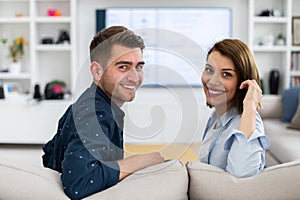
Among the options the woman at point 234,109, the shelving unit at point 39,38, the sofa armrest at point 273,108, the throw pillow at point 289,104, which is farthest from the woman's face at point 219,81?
the shelving unit at point 39,38

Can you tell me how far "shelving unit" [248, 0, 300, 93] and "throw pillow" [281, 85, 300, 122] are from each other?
80cm

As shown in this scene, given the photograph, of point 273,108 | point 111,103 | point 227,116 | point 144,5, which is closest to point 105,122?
point 111,103

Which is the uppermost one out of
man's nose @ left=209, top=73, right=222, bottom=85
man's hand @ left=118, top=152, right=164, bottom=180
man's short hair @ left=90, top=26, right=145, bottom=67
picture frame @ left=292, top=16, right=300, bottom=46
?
picture frame @ left=292, top=16, right=300, bottom=46

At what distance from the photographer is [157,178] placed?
1199mm

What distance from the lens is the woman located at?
1.27 m

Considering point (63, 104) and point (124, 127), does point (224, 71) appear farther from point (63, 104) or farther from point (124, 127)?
point (63, 104)

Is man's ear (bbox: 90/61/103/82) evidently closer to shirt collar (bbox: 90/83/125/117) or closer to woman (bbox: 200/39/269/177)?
shirt collar (bbox: 90/83/125/117)

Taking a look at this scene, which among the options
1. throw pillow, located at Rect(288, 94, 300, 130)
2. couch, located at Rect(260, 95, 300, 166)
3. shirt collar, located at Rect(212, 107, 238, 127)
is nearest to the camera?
shirt collar, located at Rect(212, 107, 238, 127)

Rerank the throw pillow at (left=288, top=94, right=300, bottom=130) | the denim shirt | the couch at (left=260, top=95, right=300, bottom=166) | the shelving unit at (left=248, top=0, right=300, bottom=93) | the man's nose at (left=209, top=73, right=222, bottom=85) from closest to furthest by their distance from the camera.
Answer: the denim shirt < the man's nose at (left=209, top=73, right=222, bottom=85) < the couch at (left=260, top=95, right=300, bottom=166) < the throw pillow at (left=288, top=94, right=300, bottom=130) < the shelving unit at (left=248, top=0, right=300, bottom=93)

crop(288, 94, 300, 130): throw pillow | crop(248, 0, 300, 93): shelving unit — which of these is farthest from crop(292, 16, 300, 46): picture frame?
crop(288, 94, 300, 130): throw pillow

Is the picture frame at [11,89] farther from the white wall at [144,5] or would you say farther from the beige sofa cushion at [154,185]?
the beige sofa cushion at [154,185]

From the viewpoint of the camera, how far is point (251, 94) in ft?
4.28

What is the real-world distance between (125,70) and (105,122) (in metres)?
0.13

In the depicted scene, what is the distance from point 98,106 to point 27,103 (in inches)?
158
